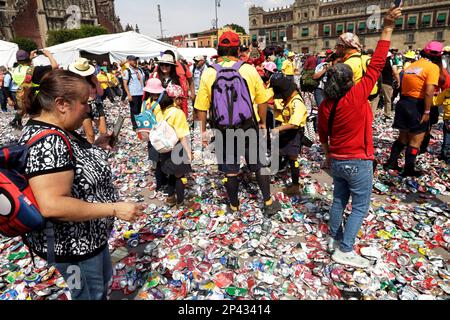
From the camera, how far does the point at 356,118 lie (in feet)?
8.64

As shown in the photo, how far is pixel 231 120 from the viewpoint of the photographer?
11.8ft

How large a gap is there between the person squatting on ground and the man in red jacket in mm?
1970

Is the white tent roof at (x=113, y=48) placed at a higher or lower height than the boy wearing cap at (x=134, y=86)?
higher

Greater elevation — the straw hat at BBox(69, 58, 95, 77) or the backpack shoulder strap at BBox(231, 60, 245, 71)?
the straw hat at BBox(69, 58, 95, 77)

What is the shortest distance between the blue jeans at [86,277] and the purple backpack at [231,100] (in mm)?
2147

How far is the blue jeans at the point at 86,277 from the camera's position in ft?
5.81

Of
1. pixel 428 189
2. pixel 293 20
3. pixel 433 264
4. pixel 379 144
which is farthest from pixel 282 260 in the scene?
pixel 293 20

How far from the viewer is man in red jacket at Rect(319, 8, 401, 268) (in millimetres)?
2510

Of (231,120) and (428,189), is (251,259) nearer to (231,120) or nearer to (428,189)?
(231,120)

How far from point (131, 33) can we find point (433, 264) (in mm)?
19421

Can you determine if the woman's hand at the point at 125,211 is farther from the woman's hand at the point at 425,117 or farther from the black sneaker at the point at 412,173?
the black sneaker at the point at 412,173

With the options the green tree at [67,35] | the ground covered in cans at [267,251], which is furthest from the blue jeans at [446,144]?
the green tree at [67,35]

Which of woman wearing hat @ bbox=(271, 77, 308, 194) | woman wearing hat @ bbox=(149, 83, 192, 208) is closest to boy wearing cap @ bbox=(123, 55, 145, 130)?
woman wearing hat @ bbox=(149, 83, 192, 208)

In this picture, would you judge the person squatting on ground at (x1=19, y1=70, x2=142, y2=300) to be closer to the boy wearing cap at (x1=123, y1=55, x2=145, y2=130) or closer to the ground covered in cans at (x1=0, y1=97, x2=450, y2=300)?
the ground covered in cans at (x1=0, y1=97, x2=450, y2=300)
